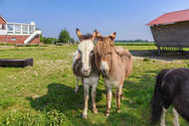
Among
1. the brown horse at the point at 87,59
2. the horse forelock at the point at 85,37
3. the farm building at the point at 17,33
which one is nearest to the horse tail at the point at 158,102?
the brown horse at the point at 87,59

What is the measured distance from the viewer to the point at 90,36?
12.3ft

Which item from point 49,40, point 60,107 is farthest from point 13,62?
point 49,40

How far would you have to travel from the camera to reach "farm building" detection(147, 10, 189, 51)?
16031 millimetres

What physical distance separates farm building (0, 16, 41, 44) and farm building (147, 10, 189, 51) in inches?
1398

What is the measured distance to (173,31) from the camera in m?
17.2

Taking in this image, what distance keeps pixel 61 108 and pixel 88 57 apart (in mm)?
2019

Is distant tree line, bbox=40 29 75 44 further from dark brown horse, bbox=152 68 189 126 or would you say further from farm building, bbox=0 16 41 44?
dark brown horse, bbox=152 68 189 126

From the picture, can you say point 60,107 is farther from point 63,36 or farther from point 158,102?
point 63,36

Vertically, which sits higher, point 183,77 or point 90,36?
point 90,36

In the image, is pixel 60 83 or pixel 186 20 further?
pixel 186 20

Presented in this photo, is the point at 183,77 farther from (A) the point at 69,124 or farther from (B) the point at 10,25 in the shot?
(B) the point at 10,25

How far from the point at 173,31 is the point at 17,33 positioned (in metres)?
40.1

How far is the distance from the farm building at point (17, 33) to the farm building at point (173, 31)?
117 feet

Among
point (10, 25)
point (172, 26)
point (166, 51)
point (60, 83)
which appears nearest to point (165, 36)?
point (172, 26)
